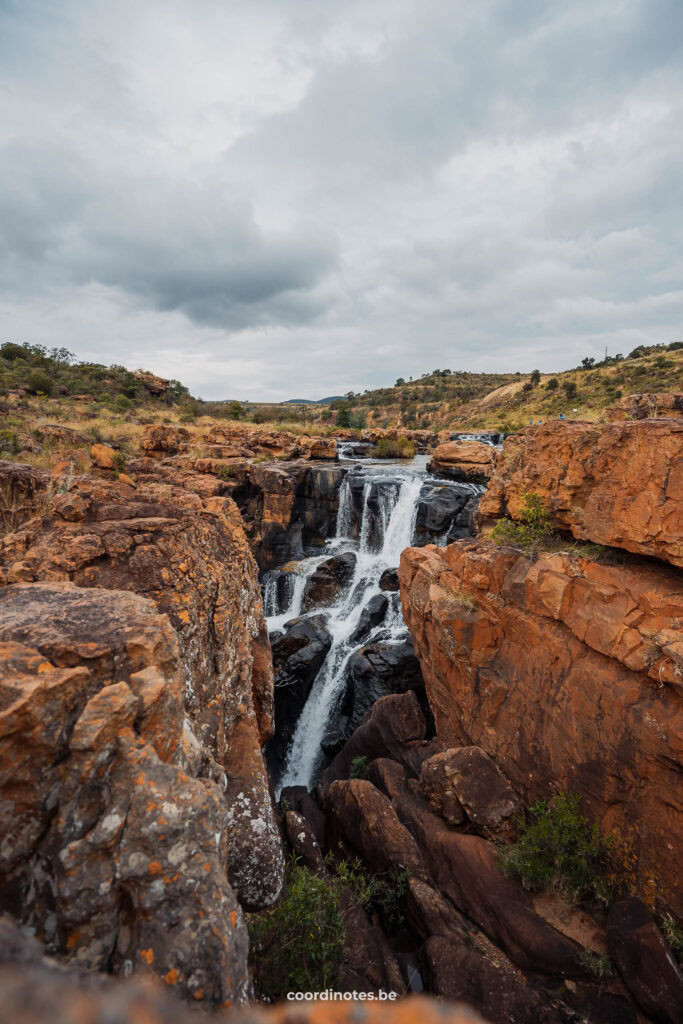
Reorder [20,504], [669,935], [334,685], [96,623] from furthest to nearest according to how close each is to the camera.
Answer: [334,685] < [20,504] < [669,935] < [96,623]

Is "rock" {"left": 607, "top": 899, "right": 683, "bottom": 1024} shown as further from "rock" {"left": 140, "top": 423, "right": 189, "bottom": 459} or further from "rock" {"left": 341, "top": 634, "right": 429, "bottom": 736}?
"rock" {"left": 140, "top": 423, "right": 189, "bottom": 459}

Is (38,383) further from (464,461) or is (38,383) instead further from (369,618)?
(369,618)

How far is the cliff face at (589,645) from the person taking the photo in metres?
5.17

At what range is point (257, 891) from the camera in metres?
3.96

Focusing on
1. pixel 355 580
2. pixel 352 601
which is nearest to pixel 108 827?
pixel 352 601

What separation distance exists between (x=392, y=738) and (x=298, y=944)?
5547 mm

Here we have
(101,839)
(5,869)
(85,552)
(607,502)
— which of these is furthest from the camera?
(607,502)

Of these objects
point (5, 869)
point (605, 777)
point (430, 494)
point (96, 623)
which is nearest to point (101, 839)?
point (5, 869)

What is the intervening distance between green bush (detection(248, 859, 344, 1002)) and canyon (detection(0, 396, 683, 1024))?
0.45 meters

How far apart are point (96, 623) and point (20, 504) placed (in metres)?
7.93

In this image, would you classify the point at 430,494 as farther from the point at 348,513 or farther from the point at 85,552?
the point at 85,552

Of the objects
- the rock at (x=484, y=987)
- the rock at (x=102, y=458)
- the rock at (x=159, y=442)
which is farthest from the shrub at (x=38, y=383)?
the rock at (x=484, y=987)

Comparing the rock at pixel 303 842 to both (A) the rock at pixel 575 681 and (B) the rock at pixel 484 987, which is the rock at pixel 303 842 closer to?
(B) the rock at pixel 484 987

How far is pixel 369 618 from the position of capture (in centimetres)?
1461
